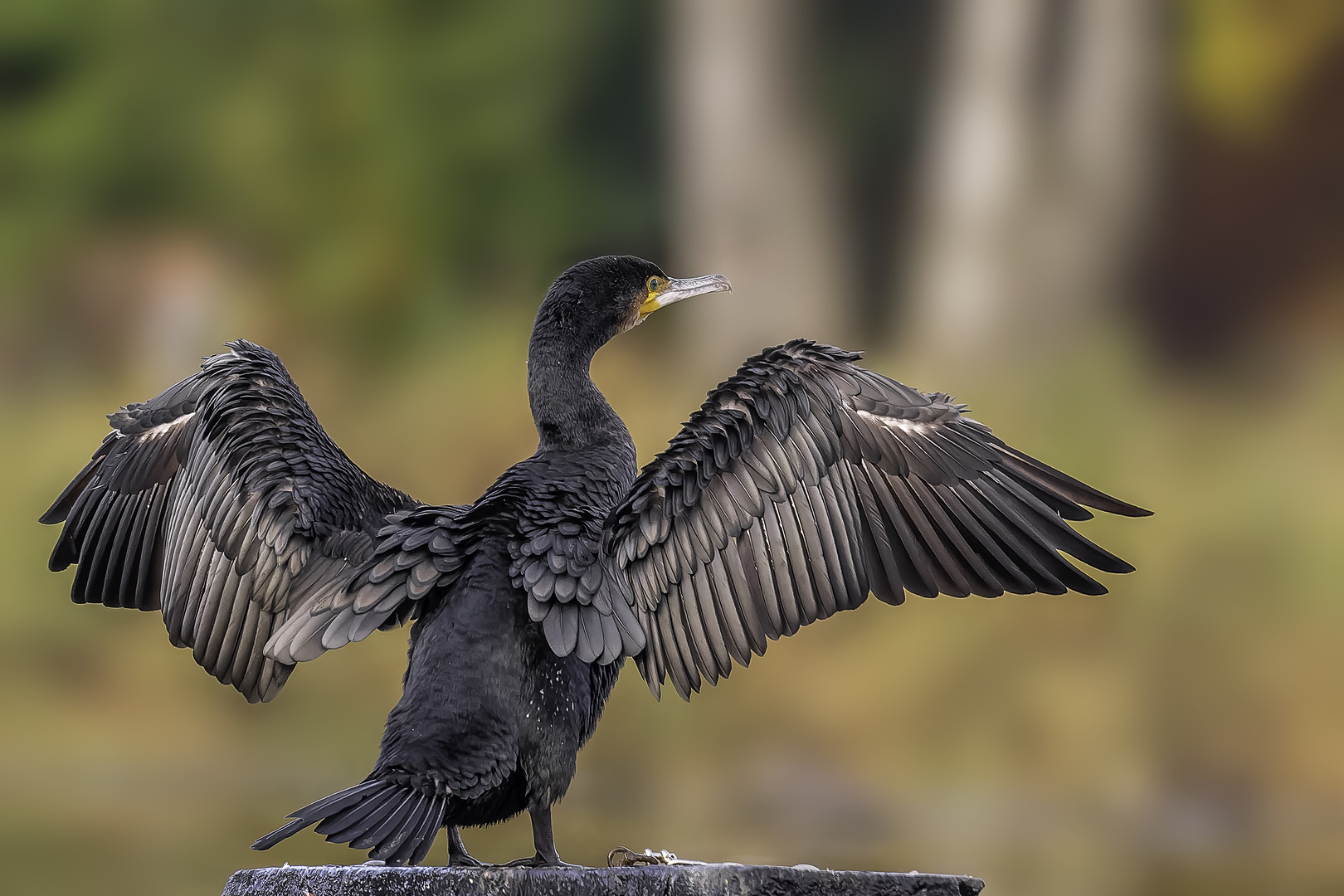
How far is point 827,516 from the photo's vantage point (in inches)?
120

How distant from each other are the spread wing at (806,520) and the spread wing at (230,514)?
0.84 metres

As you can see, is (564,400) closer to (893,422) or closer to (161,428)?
(893,422)

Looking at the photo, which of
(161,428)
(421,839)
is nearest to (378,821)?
(421,839)

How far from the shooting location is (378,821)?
237cm

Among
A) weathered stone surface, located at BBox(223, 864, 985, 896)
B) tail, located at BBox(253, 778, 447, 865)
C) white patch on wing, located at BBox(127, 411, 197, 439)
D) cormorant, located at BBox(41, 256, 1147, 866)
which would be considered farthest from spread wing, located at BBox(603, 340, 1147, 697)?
white patch on wing, located at BBox(127, 411, 197, 439)

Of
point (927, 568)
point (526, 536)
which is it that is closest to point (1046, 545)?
point (927, 568)

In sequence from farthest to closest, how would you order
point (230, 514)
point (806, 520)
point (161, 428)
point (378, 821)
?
point (161, 428) < point (230, 514) < point (806, 520) < point (378, 821)

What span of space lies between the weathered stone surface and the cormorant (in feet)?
0.46

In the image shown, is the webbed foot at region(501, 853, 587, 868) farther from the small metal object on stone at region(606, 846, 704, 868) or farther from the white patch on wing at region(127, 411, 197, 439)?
the white patch on wing at region(127, 411, 197, 439)

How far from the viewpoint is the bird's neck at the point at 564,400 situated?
11.0 feet

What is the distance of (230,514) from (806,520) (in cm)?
160

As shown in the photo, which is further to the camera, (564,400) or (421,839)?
(564,400)

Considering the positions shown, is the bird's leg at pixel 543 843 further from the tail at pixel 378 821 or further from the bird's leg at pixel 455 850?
the tail at pixel 378 821

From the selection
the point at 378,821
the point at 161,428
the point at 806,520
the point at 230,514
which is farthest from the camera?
the point at 161,428
